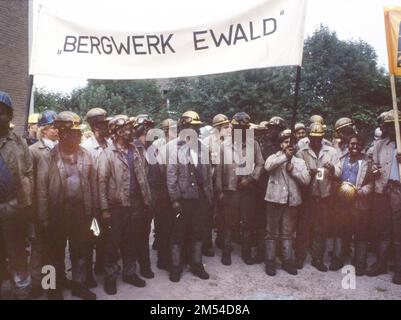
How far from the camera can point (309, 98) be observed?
16.6 meters

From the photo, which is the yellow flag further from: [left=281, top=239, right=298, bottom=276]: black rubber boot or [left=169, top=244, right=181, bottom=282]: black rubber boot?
[left=169, top=244, right=181, bottom=282]: black rubber boot

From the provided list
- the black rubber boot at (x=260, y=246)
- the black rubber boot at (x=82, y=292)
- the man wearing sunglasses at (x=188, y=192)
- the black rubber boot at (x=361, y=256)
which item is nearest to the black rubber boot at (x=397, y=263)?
the black rubber boot at (x=361, y=256)

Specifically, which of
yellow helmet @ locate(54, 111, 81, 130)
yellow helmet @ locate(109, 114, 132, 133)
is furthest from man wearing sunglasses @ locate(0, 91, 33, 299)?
yellow helmet @ locate(109, 114, 132, 133)

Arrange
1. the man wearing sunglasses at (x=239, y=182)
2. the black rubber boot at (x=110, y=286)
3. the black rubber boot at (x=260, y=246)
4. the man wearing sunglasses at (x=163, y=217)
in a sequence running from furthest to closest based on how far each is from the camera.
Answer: the black rubber boot at (x=260, y=246), the man wearing sunglasses at (x=239, y=182), the man wearing sunglasses at (x=163, y=217), the black rubber boot at (x=110, y=286)

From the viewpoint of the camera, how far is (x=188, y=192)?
5.64m

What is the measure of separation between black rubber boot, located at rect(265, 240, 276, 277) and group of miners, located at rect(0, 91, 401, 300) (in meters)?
0.02

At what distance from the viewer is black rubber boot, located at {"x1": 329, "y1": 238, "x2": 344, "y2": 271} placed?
6085 millimetres

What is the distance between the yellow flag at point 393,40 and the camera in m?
5.06

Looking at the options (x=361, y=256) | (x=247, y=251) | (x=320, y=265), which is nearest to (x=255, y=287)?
(x=247, y=251)

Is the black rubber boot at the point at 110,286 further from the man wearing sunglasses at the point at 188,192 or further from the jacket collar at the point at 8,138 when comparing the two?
the jacket collar at the point at 8,138

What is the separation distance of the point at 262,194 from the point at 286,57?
2609mm

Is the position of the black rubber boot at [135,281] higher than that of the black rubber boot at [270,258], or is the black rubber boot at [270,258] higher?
the black rubber boot at [270,258]

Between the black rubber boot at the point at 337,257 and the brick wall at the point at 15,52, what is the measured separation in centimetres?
1039
